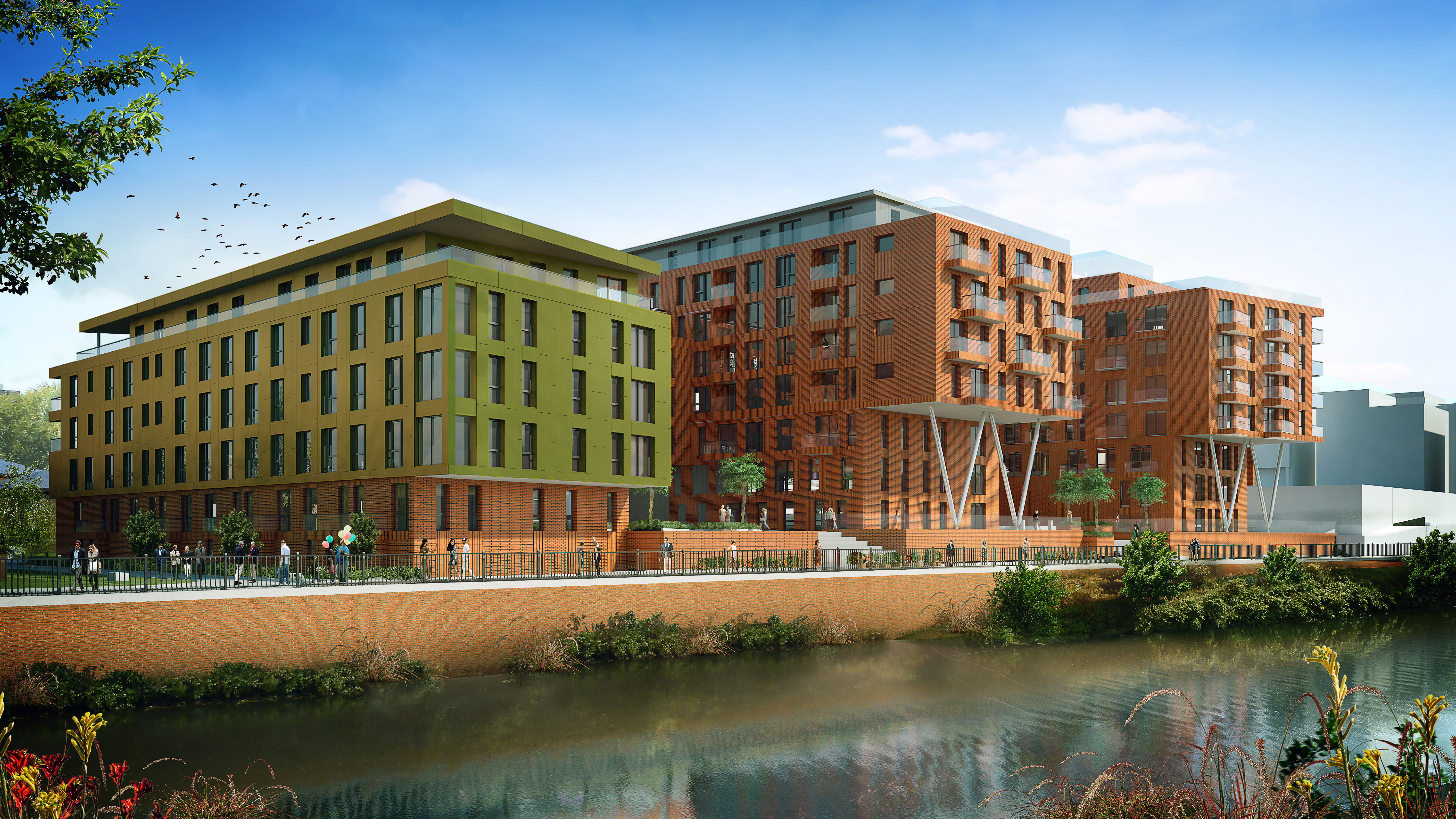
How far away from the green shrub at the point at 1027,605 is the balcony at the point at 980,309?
66.6 feet

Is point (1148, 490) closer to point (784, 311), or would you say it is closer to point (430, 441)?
point (784, 311)

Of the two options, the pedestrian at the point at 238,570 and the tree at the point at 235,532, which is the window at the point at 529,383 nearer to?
the pedestrian at the point at 238,570

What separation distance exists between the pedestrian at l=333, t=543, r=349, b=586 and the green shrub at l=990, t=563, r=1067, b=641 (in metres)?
21.7

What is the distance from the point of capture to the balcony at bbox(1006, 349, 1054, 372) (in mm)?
58062

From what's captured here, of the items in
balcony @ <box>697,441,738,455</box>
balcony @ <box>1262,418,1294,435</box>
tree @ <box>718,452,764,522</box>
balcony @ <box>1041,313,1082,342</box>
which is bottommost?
tree @ <box>718,452,764,522</box>

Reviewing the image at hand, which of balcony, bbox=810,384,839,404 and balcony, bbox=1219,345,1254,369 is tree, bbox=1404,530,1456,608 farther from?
balcony, bbox=810,384,839,404

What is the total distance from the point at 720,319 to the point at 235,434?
27261 mm

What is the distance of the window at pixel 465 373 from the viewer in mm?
39969

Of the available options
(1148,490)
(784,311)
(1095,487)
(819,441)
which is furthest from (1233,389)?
(784,311)

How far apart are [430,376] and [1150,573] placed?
28.6m

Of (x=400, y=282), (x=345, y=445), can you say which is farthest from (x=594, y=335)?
(x=345, y=445)

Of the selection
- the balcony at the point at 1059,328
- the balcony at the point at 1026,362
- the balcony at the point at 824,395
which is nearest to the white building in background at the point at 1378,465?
the balcony at the point at 1059,328

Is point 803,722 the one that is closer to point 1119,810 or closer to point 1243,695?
point 1243,695

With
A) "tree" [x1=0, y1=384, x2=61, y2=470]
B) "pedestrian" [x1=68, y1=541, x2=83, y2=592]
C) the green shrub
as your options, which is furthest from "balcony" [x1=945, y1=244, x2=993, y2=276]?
"tree" [x1=0, y1=384, x2=61, y2=470]
